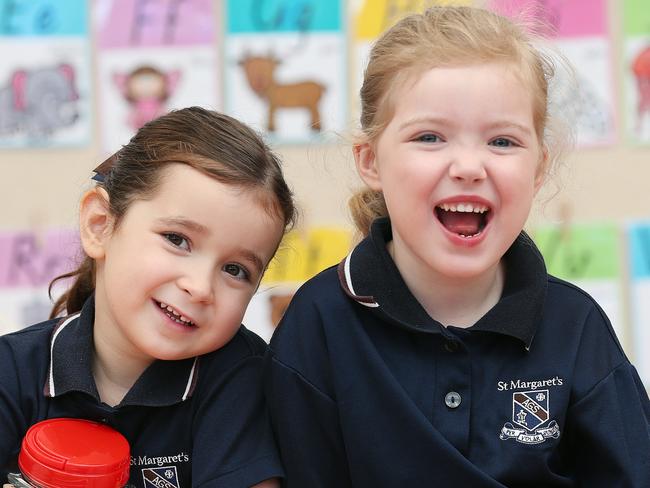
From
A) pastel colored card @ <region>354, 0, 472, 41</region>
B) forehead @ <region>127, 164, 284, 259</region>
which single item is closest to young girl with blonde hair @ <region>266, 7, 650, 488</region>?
forehead @ <region>127, 164, 284, 259</region>

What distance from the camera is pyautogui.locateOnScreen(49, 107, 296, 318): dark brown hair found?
99cm

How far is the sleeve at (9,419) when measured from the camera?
3.15 feet

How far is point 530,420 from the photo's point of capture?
0.92 m

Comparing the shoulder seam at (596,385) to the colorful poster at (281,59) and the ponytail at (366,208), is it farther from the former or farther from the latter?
the colorful poster at (281,59)

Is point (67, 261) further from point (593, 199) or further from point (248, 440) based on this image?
point (593, 199)

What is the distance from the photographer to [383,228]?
1.05m

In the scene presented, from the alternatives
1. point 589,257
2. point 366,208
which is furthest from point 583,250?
point 366,208

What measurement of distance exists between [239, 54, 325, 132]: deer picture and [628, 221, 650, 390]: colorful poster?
0.59 metres

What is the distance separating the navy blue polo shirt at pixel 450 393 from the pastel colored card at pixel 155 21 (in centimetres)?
69

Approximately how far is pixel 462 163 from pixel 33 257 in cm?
92

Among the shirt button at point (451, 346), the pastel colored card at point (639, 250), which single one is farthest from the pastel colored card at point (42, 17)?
the pastel colored card at point (639, 250)

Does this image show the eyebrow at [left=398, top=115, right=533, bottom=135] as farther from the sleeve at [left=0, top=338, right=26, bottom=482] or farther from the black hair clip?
the sleeve at [left=0, top=338, right=26, bottom=482]

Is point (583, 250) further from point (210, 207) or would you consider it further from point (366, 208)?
point (210, 207)

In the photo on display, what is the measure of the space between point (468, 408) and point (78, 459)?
1.29 feet
